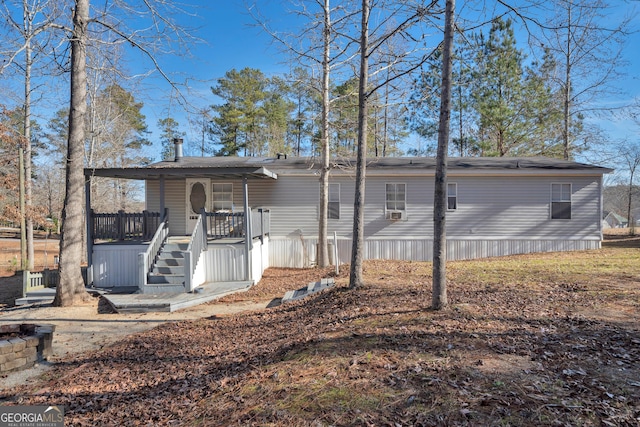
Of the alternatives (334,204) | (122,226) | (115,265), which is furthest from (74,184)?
(334,204)

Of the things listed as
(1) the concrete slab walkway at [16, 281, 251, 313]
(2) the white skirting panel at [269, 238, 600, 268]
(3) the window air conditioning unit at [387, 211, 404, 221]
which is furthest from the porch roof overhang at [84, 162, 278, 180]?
(3) the window air conditioning unit at [387, 211, 404, 221]

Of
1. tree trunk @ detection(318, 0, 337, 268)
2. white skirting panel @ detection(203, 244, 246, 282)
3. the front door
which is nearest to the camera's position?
white skirting panel @ detection(203, 244, 246, 282)

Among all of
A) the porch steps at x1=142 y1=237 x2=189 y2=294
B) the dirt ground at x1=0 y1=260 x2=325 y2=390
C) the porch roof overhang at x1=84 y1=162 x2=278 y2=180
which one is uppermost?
the porch roof overhang at x1=84 y1=162 x2=278 y2=180

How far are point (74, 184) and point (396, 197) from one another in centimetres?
979

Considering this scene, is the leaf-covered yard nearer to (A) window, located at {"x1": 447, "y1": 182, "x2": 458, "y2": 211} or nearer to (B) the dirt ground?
(B) the dirt ground

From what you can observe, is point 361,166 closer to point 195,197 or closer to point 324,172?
point 324,172

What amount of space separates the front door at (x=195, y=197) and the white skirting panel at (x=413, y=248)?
2.78m

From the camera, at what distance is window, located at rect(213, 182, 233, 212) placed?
12.7 m

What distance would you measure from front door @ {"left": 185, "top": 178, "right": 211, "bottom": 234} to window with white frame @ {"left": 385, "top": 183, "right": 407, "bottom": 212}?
6401 millimetres

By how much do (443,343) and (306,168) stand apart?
10015 mm

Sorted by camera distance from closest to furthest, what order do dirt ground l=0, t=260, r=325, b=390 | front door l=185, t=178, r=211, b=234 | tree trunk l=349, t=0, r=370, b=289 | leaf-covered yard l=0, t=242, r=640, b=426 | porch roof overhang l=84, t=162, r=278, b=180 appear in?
leaf-covered yard l=0, t=242, r=640, b=426 < dirt ground l=0, t=260, r=325, b=390 < tree trunk l=349, t=0, r=370, b=289 < porch roof overhang l=84, t=162, r=278, b=180 < front door l=185, t=178, r=211, b=234

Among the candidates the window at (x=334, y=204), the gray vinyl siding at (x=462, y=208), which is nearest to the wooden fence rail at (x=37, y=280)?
the gray vinyl siding at (x=462, y=208)

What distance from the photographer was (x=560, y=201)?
13.1m

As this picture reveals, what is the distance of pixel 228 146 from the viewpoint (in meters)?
26.9
